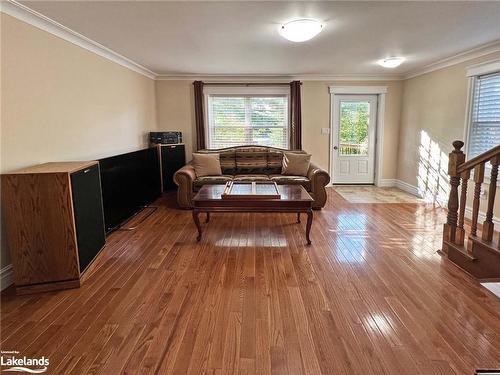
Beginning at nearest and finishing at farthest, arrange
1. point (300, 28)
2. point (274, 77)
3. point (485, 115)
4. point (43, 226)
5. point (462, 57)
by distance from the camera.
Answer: point (43, 226), point (300, 28), point (485, 115), point (462, 57), point (274, 77)

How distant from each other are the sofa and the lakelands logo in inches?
127

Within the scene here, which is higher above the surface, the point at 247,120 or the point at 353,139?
the point at 247,120

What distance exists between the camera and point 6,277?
8.30 ft

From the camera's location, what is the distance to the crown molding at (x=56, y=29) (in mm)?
2514

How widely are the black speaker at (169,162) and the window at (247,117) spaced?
802mm

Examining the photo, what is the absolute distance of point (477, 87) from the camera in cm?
429

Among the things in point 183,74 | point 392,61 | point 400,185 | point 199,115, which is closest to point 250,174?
point 199,115

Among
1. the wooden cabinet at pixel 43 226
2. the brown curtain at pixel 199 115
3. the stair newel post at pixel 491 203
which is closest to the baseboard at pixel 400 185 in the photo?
the stair newel post at pixel 491 203

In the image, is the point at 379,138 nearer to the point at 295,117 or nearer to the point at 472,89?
the point at 295,117

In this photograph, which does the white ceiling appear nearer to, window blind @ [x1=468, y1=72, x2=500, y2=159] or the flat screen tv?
window blind @ [x1=468, y1=72, x2=500, y2=159]

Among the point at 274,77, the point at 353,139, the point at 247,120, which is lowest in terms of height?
the point at 353,139

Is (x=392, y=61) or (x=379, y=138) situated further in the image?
(x=379, y=138)

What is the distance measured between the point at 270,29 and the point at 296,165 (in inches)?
102

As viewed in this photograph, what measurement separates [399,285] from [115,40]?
4.02m
